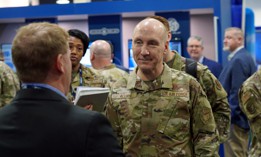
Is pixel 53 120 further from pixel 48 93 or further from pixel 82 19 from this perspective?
pixel 82 19

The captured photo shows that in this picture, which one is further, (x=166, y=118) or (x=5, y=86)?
(x=5, y=86)

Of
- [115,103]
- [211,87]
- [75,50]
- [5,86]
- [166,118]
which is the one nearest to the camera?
[166,118]

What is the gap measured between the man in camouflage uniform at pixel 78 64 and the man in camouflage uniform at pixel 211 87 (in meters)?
0.69

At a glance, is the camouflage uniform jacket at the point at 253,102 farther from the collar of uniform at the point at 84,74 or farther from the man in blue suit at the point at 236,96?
the man in blue suit at the point at 236,96

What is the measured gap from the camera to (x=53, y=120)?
1664mm

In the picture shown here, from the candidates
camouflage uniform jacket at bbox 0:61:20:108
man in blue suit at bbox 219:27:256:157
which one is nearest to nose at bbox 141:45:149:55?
camouflage uniform jacket at bbox 0:61:20:108

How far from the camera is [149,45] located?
2805mm

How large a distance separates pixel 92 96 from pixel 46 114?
1271 millimetres

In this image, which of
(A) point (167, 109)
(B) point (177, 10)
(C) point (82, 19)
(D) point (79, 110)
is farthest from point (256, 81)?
(C) point (82, 19)

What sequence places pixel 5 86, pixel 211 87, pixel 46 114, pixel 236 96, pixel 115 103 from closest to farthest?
pixel 46 114 → pixel 115 103 → pixel 211 87 → pixel 5 86 → pixel 236 96

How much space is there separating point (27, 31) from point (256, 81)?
225 centimetres

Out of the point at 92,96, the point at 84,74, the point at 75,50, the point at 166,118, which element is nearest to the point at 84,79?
the point at 84,74

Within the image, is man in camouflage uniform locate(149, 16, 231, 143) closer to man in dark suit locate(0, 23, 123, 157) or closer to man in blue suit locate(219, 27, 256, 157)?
man in dark suit locate(0, 23, 123, 157)

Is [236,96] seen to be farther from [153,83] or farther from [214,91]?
[153,83]
